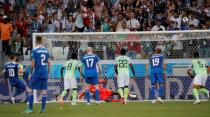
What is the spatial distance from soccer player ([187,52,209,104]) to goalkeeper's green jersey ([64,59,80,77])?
4065 millimetres

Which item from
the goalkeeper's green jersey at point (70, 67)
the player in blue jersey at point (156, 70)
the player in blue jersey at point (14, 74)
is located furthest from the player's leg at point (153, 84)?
the player in blue jersey at point (14, 74)

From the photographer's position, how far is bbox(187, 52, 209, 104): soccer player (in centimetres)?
2227

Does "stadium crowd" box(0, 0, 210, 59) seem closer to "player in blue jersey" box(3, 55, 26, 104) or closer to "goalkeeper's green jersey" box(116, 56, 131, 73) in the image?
"player in blue jersey" box(3, 55, 26, 104)

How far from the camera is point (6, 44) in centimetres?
2581

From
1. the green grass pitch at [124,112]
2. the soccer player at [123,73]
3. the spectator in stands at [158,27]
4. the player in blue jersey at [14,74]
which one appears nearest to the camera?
the green grass pitch at [124,112]

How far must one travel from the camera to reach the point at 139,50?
24.1 m

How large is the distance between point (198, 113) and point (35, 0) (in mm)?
13499

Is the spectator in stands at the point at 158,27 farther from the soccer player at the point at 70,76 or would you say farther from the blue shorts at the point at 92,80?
the blue shorts at the point at 92,80

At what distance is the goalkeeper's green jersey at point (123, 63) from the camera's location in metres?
22.7

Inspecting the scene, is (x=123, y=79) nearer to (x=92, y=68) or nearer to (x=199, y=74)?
(x=92, y=68)

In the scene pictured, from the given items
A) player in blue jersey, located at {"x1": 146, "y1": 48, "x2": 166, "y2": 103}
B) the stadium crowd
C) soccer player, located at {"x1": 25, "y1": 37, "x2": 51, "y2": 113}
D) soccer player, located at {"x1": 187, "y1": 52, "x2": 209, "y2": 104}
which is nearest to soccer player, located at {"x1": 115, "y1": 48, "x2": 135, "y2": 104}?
player in blue jersey, located at {"x1": 146, "y1": 48, "x2": 166, "y2": 103}

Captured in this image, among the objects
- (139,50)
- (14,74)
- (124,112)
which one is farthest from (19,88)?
Answer: (124,112)

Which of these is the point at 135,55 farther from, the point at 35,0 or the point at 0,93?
the point at 35,0

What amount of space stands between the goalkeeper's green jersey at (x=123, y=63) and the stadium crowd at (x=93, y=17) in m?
3.91
